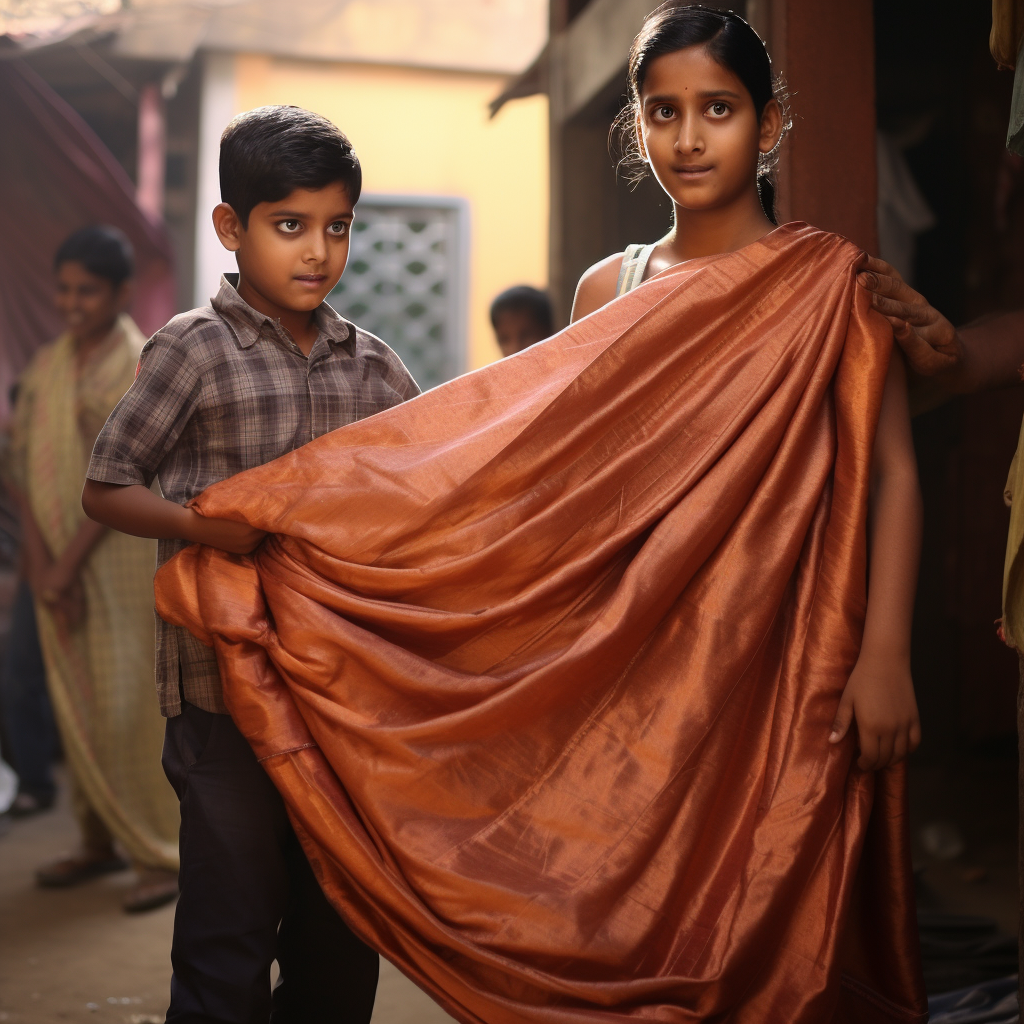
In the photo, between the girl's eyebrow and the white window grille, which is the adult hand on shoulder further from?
the white window grille

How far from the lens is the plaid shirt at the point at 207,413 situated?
1.81 m

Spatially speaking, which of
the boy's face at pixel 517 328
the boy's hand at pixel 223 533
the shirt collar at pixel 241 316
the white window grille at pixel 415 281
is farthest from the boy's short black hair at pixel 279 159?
the white window grille at pixel 415 281

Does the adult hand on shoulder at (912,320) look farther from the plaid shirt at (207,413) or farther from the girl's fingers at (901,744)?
the plaid shirt at (207,413)

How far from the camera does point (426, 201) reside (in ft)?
27.7

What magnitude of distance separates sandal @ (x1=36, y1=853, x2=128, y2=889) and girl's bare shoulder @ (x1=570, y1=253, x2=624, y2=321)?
2.78 metres

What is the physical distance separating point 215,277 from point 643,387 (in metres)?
6.40

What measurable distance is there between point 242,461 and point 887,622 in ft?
3.49

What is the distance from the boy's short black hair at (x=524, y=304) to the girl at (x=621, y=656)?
2174mm

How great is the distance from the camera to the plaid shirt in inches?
71.3

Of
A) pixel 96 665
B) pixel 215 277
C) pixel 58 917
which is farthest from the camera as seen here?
pixel 215 277

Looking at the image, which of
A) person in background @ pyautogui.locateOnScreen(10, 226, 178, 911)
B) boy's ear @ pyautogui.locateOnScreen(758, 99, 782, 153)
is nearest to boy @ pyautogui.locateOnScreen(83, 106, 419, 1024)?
boy's ear @ pyautogui.locateOnScreen(758, 99, 782, 153)

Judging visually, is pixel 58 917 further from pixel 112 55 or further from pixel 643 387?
pixel 112 55

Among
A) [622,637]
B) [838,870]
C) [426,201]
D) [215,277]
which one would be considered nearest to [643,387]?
[622,637]

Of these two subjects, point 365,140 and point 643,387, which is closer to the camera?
point 643,387
